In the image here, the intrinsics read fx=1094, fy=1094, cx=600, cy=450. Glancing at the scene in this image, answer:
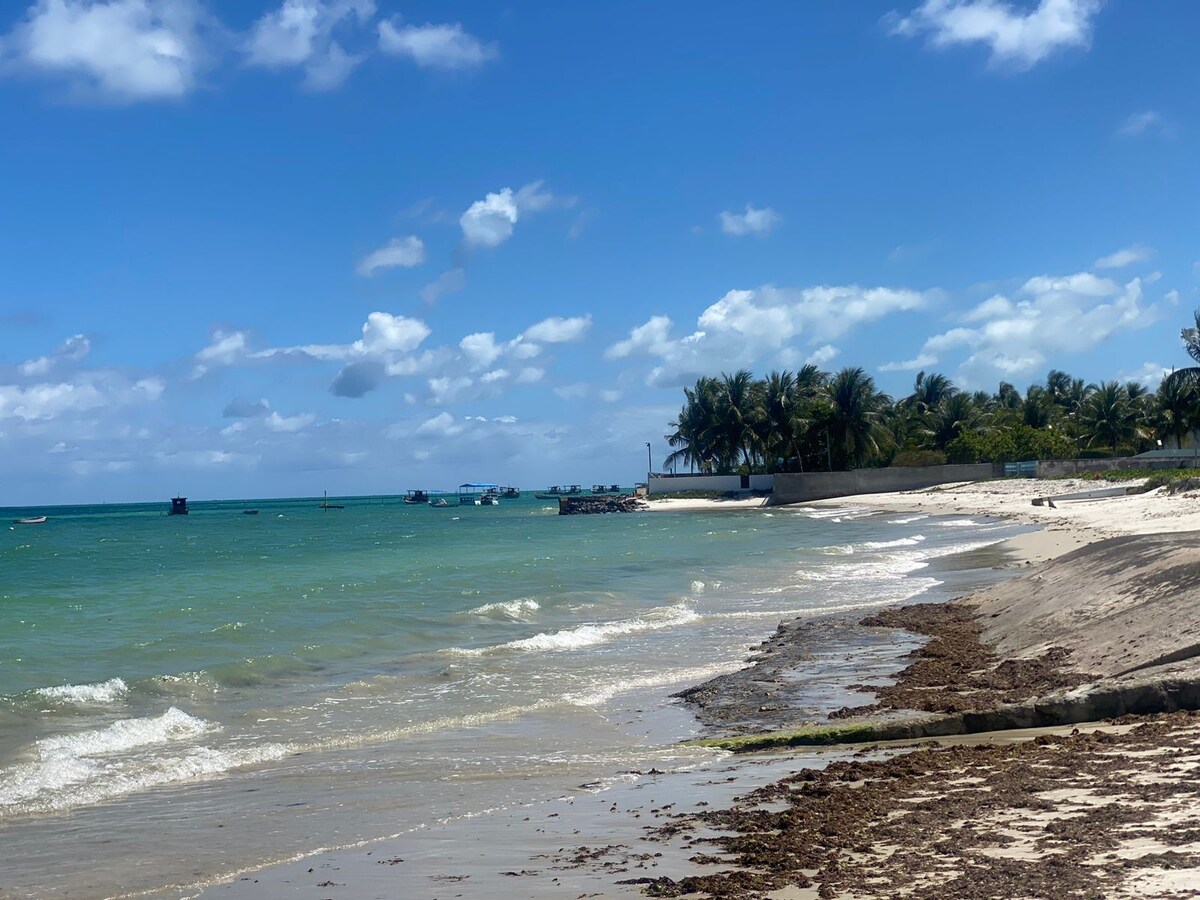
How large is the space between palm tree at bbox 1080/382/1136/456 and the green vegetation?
0.27ft

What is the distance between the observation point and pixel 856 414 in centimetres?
8944

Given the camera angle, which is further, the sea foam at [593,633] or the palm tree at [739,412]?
the palm tree at [739,412]

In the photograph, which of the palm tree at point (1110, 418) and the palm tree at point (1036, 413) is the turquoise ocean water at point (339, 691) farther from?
the palm tree at point (1036, 413)

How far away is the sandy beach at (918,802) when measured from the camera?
233 inches

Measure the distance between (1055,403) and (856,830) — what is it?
113m

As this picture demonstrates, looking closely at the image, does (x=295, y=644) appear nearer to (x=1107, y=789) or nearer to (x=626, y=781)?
(x=626, y=781)

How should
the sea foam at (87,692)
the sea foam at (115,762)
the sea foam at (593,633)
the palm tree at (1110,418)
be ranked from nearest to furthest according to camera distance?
the sea foam at (115,762), the sea foam at (87,692), the sea foam at (593,633), the palm tree at (1110,418)

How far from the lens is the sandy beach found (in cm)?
591

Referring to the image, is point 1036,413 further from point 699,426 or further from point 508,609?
point 508,609

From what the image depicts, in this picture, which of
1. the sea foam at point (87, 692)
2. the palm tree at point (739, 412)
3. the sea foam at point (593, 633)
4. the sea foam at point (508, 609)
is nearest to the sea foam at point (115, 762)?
the sea foam at point (87, 692)

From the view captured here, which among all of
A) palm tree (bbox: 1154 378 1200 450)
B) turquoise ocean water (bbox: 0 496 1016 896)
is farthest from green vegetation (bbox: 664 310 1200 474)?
turquoise ocean water (bbox: 0 496 1016 896)

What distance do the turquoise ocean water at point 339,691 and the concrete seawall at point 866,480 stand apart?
47453mm

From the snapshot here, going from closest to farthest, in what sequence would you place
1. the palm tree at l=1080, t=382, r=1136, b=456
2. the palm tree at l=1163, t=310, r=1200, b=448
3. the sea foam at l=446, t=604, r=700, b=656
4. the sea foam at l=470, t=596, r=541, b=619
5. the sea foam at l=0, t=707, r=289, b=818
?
the sea foam at l=0, t=707, r=289, b=818 → the sea foam at l=446, t=604, r=700, b=656 → the sea foam at l=470, t=596, r=541, b=619 → the palm tree at l=1163, t=310, r=1200, b=448 → the palm tree at l=1080, t=382, r=1136, b=456

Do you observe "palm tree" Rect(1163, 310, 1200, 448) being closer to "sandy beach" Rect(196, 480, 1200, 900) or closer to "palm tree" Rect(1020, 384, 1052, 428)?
"palm tree" Rect(1020, 384, 1052, 428)
